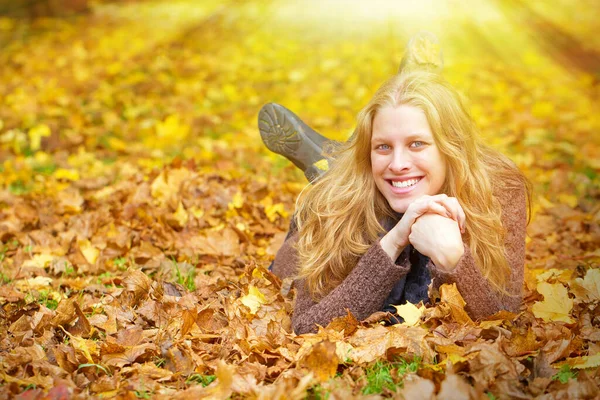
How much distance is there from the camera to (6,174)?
5051 mm

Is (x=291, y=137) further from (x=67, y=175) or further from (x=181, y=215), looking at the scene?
(x=67, y=175)

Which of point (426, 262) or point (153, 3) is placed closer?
point (426, 262)

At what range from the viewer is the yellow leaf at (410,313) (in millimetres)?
2416

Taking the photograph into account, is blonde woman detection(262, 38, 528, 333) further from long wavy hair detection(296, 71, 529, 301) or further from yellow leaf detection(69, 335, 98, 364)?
yellow leaf detection(69, 335, 98, 364)

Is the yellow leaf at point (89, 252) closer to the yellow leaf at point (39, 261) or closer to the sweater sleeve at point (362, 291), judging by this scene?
the yellow leaf at point (39, 261)

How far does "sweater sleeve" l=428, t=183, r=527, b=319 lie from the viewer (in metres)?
2.34

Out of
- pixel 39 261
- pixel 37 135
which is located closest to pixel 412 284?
pixel 39 261

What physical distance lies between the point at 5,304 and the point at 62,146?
10.4 ft

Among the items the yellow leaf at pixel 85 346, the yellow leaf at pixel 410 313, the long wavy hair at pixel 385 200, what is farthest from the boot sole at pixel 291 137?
the yellow leaf at pixel 85 346

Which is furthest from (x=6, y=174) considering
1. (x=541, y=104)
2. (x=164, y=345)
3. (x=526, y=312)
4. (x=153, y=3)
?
(x=153, y=3)

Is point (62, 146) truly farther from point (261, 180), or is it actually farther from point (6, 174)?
point (261, 180)

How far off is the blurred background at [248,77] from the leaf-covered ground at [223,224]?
0.04 m

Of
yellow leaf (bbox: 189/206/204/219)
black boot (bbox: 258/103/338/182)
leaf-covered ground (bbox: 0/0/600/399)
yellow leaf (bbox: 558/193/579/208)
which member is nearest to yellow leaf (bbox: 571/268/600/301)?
leaf-covered ground (bbox: 0/0/600/399)

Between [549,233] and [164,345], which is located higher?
[164,345]
